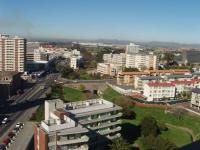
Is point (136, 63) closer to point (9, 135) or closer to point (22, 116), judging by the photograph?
point (22, 116)

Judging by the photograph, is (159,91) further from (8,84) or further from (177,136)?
(8,84)

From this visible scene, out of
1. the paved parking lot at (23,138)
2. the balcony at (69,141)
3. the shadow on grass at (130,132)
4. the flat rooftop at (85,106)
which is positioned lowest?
the shadow on grass at (130,132)

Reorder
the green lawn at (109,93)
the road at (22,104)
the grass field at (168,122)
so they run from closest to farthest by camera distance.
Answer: the grass field at (168,122) < the road at (22,104) < the green lawn at (109,93)

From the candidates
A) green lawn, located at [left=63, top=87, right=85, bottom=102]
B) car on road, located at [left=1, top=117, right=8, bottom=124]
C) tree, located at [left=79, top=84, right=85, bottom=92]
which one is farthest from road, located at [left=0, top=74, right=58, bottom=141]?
tree, located at [left=79, top=84, right=85, bottom=92]

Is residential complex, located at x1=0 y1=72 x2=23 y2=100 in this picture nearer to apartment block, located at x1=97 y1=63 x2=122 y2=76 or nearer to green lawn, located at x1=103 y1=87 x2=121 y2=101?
green lawn, located at x1=103 y1=87 x2=121 y2=101

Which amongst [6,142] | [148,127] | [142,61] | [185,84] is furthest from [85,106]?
[142,61]

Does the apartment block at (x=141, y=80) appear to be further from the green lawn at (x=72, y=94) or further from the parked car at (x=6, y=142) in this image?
the parked car at (x=6, y=142)

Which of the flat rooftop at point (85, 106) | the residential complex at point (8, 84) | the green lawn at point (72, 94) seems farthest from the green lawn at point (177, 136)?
the residential complex at point (8, 84)
